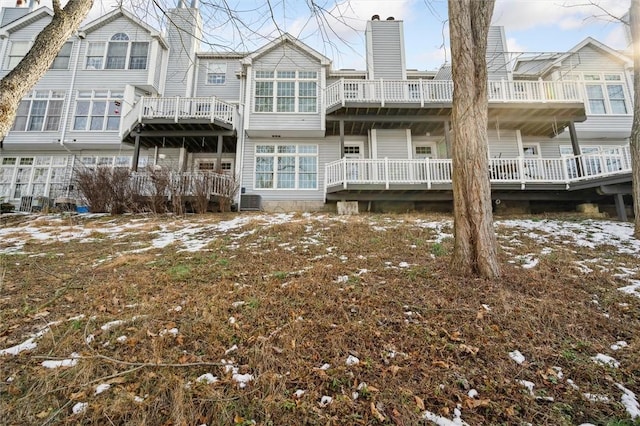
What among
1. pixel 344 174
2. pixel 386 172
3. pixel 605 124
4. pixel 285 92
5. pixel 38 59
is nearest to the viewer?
pixel 38 59

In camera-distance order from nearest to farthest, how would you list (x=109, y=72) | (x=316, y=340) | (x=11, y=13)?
(x=316, y=340) → (x=109, y=72) → (x=11, y=13)

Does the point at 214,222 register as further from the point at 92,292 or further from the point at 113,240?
the point at 92,292

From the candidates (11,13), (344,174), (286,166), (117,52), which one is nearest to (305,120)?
(286,166)

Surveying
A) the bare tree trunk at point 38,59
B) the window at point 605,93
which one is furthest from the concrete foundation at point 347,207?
the window at point 605,93

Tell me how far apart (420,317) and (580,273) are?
3.04 meters

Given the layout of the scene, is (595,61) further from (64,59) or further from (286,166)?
(64,59)

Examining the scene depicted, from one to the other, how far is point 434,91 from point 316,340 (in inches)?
461

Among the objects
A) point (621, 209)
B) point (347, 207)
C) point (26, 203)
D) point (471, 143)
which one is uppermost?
point (26, 203)

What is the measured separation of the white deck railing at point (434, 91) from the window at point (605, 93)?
338cm

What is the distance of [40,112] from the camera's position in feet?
45.8

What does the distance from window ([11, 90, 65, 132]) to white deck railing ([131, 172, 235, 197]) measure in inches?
296

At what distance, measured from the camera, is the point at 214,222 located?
29.2 ft

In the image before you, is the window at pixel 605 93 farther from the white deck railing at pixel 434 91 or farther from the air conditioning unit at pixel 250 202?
the air conditioning unit at pixel 250 202

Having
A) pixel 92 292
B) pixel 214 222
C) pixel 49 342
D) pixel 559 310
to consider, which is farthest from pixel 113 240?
pixel 559 310
